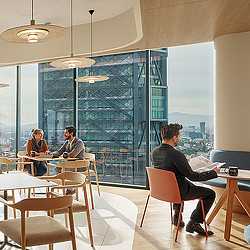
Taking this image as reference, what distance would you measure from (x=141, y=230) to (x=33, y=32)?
2832mm

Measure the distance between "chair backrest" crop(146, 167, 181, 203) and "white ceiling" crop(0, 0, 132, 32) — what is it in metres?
3.34

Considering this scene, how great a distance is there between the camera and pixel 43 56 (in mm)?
8008

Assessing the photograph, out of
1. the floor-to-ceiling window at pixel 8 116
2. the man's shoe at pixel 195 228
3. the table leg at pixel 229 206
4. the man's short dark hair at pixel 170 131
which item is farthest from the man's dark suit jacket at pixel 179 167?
the floor-to-ceiling window at pixel 8 116

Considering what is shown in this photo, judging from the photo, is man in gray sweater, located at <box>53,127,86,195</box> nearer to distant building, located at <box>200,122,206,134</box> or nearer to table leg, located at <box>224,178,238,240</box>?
distant building, located at <box>200,122,206,134</box>

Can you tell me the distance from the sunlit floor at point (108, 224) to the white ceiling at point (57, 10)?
12.1 ft

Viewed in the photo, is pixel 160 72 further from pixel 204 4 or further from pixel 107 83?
pixel 204 4

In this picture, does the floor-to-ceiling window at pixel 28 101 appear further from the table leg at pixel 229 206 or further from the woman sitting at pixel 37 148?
the table leg at pixel 229 206

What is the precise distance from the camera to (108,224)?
179 inches

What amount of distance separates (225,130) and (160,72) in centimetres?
216

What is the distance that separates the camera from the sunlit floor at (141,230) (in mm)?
3723

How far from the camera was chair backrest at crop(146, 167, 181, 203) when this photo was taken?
12.8 feet

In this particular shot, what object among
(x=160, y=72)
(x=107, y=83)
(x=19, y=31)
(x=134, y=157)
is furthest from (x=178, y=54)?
(x=19, y=31)

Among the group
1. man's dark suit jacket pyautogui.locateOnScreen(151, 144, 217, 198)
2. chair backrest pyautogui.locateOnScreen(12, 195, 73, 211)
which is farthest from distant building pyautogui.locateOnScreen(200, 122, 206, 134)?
chair backrest pyautogui.locateOnScreen(12, 195, 73, 211)

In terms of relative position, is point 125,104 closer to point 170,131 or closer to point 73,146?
point 73,146
